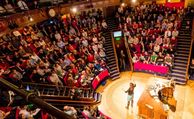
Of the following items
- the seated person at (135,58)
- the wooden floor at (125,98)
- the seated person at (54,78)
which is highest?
the seated person at (54,78)

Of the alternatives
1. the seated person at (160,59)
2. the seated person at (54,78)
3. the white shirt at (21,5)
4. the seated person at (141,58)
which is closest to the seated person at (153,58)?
the seated person at (160,59)

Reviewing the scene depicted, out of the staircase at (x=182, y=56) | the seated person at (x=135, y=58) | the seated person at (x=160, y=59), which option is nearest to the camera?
the staircase at (x=182, y=56)

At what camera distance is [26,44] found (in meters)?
11.0

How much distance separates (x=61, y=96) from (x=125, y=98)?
353 cm

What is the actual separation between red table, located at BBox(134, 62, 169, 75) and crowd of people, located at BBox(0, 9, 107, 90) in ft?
7.37

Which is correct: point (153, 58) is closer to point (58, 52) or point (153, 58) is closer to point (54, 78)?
point (58, 52)

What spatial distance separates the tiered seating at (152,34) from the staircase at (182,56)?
368 mm

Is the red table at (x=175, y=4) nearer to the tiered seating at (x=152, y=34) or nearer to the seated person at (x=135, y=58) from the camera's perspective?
the tiered seating at (x=152, y=34)

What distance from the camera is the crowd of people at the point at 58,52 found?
9.62 m

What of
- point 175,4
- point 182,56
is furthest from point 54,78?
point 175,4

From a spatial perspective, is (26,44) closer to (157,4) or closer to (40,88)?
(40,88)

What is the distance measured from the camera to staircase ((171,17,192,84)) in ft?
39.4

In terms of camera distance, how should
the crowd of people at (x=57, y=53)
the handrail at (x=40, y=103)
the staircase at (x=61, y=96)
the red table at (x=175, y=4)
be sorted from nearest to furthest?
1. the handrail at (x=40, y=103)
2. the staircase at (x=61, y=96)
3. the crowd of people at (x=57, y=53)
4. the red table at (x=175, y=4)

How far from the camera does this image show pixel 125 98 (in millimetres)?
10914
